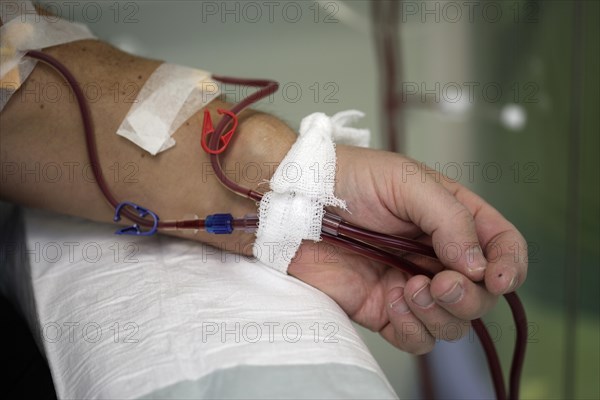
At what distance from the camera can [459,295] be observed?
0.67 meters

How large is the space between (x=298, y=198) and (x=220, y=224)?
0.11m

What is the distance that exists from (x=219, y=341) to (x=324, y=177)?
0.24m

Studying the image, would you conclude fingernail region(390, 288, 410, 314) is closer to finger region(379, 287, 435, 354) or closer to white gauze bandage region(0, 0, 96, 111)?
finger region(379, 287, 435, 354)

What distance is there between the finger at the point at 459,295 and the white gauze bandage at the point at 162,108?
40 centimetres

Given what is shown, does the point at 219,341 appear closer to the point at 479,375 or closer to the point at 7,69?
the point at 7,69

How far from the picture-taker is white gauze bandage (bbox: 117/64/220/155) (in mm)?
813

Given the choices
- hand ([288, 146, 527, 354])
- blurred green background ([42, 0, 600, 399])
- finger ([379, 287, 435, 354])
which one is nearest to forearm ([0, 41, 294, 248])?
hand ([288, 146, 527, 354])

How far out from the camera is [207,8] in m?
1.51

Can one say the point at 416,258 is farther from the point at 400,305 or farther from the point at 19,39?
the point at 19,39

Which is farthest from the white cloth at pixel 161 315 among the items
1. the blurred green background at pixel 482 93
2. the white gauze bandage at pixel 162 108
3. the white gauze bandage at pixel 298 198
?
the blurred green background at pixel 482 93

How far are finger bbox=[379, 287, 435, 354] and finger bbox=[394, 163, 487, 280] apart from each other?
95mm

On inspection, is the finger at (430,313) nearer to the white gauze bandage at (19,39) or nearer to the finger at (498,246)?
the finger at (498,246)

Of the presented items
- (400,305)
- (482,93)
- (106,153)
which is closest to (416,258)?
(400,305)

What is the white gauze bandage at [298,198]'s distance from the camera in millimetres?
712
